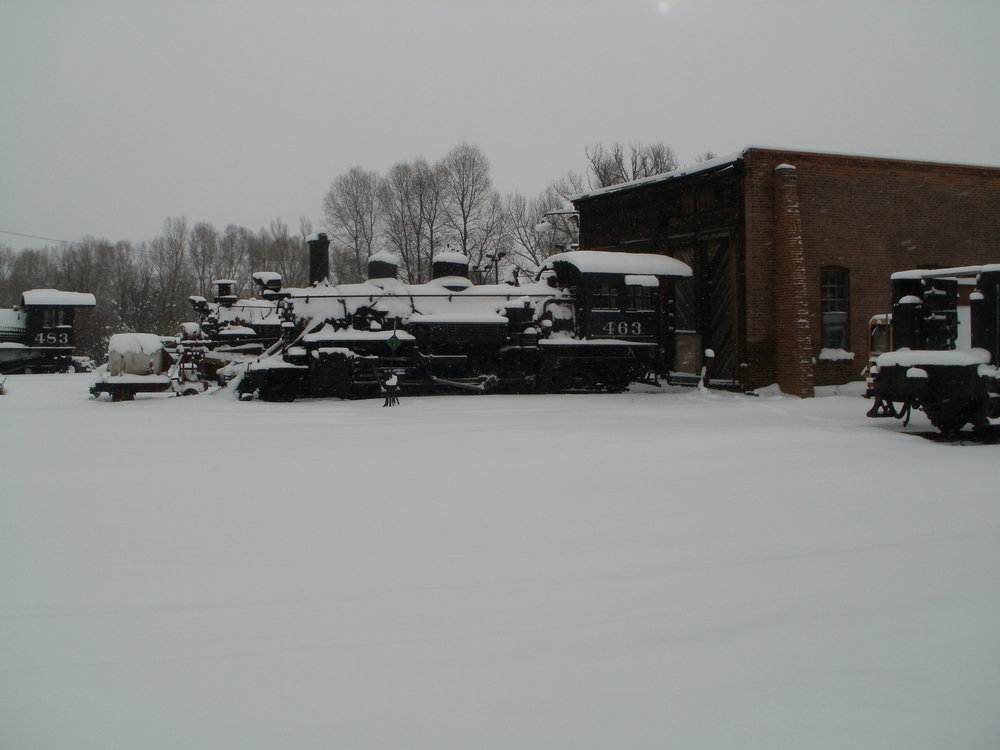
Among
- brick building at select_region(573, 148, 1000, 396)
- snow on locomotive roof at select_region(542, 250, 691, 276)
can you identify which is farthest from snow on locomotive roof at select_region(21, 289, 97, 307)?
brick building at select_region(573, 148, 1000, 396)

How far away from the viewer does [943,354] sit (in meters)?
8.79

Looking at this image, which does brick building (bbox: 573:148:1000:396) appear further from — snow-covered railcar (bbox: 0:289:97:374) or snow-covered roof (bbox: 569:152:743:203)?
snow-covered railcar (bbox: 0:289:97:374)

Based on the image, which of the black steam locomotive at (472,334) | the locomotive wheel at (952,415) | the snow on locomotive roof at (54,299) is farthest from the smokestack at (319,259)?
the snow on locomotive roof at (54,299)

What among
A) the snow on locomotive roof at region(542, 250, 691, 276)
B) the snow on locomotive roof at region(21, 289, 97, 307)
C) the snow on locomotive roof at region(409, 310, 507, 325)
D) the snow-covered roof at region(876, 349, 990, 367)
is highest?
the snow on locomotive roof at region(21, 289, 97, 307)

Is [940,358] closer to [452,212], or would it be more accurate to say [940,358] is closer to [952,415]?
[952,415]

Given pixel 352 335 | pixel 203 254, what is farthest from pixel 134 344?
pixel 203 254

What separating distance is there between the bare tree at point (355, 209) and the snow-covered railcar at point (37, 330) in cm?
1958

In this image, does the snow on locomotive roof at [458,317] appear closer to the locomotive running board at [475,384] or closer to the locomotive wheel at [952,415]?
the locomotive running board at [475,384]

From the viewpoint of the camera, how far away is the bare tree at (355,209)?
4869 cm

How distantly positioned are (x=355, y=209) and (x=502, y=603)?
4782cm

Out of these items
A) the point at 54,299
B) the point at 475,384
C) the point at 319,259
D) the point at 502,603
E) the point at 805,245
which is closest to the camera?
the point at 502,603

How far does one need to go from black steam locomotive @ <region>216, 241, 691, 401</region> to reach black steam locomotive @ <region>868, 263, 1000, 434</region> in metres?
6.94

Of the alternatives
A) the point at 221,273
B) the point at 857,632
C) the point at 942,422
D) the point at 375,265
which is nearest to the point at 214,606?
the point at 857,632

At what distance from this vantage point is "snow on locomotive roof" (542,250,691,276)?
1622cm
